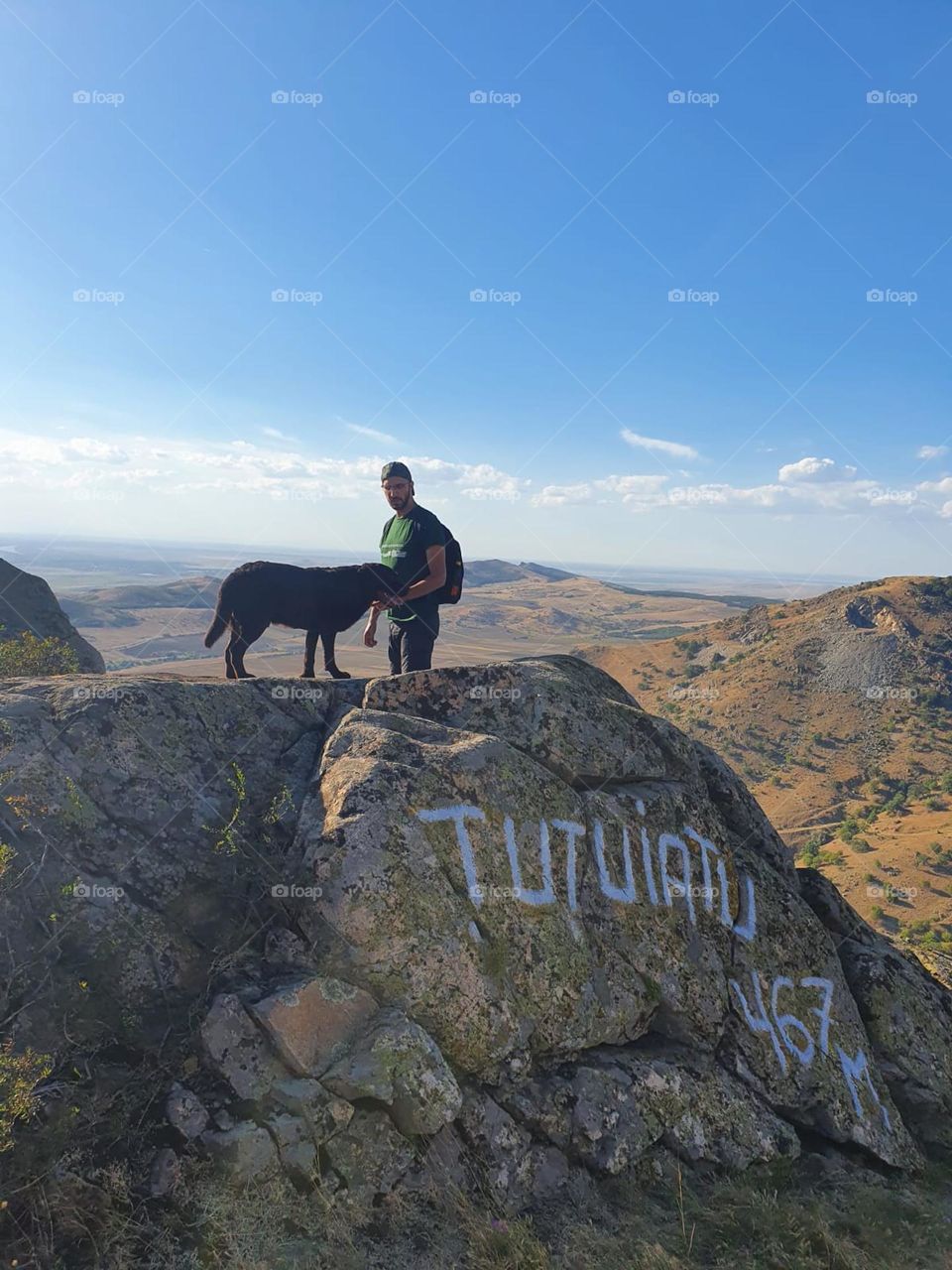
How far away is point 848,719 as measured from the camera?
4928 cm

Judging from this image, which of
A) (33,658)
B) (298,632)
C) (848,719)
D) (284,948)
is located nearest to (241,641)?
(33,658)

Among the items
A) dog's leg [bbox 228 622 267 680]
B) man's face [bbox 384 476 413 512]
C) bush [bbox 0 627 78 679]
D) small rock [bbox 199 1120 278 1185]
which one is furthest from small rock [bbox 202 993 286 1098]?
man's face [bbox 384 476 413 512]

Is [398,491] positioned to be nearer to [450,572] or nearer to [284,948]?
[450,572]

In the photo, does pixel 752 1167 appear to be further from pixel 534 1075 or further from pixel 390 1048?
pixel 390 1048

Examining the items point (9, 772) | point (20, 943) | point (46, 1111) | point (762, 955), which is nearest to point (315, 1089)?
point (46, 1111)

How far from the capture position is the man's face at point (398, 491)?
7957 millimetres

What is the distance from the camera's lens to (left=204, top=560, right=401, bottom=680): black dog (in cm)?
836

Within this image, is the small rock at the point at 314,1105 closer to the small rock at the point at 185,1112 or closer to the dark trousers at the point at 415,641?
the small rock at the point at 185,1112

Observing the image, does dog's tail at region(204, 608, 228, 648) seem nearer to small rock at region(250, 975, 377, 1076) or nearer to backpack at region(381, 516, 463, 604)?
backpack at region(381, 516, 463, 604)

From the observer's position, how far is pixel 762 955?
6.90m

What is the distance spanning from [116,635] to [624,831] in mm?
110810

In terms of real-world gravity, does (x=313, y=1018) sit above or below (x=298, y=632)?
above

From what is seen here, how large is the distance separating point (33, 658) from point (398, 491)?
466 cm

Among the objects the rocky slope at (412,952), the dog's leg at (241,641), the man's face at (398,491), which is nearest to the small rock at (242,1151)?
the rocky slope at (412,952)
